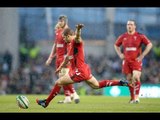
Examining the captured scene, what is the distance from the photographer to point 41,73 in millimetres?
32375

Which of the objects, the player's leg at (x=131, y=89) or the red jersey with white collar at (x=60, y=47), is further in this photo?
the red jersey with white collar at (x=60, y=47)

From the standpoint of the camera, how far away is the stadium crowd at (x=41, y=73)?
31.2 m

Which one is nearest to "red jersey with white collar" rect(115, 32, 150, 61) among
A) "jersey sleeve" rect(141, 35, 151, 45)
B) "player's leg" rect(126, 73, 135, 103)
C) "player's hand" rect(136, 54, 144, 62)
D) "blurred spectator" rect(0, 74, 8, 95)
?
"jersey sleeve" rect(141, 35, 151, 45)

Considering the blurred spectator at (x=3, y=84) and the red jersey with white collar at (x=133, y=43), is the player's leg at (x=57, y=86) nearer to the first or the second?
the red jersey with white collar at (x=133, y=43)

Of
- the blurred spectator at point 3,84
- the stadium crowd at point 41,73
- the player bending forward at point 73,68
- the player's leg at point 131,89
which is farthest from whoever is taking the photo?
the stadium crowd at point 41,73

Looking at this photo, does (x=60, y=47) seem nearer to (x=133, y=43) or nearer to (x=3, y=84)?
(x=133, y=43)

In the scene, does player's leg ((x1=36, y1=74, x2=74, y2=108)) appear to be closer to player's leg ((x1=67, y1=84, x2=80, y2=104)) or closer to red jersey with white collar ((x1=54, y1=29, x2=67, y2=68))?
player's leg ((x1=67, y1=84, x2=80, y2=104))

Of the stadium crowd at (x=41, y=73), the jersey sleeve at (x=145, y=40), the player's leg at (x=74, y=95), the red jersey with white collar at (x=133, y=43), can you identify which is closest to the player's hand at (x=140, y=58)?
the red jersey with white collar at (x=133, y=43)

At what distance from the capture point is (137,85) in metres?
18.9

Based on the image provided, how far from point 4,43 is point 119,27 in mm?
6432

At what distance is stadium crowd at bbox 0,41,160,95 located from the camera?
102 ft
